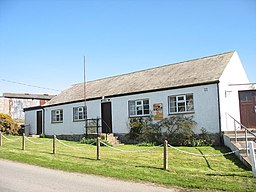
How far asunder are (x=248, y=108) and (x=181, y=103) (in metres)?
4.40

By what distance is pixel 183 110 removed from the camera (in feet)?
56.3

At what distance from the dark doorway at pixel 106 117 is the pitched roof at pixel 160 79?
2.75 ft

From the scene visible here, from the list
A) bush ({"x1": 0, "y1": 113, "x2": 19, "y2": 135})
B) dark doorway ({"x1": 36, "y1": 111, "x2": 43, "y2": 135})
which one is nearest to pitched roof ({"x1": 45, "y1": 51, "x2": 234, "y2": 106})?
dark doorway ({"x1": 36, "y1": 111, "x2": 43, "y2": 135})

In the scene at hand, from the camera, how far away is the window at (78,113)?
2284cm

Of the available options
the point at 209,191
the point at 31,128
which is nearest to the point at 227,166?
the point at 209,191

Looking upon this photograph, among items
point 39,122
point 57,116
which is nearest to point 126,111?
point 57,116

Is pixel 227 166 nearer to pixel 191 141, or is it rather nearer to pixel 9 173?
pixel 191 141

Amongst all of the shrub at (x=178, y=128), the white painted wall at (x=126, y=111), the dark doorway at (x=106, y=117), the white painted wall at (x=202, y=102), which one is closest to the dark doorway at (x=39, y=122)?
the white painted wall at (x=126, y=111)

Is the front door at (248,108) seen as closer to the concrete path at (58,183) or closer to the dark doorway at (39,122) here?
the concrete path at (58,183)

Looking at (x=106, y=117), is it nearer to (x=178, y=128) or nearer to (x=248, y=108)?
(x=178, y=128)

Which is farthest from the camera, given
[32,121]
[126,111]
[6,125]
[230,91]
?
[32,121]

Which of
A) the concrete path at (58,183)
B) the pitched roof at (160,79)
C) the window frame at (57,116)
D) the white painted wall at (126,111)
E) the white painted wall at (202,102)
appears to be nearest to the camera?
the concrete path at (58,183)

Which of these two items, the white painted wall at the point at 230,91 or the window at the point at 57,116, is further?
the window at the point at 57,116

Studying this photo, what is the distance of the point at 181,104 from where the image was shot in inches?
680
